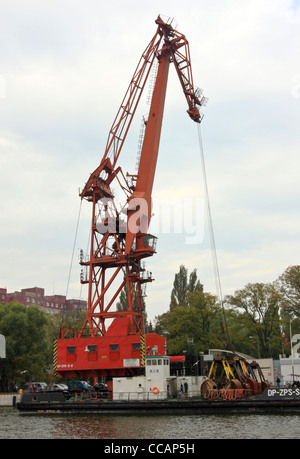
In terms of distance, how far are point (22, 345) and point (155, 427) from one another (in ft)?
114

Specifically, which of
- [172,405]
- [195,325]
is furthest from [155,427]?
[195,325]

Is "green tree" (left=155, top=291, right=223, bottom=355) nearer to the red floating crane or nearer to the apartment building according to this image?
the red floating crane

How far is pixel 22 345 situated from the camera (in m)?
58.4

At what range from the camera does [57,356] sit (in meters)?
40.1

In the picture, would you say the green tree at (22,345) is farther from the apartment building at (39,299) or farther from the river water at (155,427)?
the apartment building at (39,299)

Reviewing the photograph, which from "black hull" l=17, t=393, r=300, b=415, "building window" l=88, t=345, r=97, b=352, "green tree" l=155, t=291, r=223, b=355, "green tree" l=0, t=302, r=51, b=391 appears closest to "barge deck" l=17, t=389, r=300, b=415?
"black hull" l=17, t=393, r=300, b=415

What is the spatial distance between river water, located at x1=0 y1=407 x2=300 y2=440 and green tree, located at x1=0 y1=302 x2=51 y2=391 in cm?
2412

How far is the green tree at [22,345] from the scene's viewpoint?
5725 cm

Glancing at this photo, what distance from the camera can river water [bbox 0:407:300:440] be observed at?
24.0 metres

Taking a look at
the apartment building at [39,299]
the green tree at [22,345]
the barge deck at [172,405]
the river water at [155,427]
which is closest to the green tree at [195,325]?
the green tree at [22,345]

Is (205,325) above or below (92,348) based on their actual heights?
above

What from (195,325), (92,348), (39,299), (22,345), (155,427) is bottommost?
(155,427)

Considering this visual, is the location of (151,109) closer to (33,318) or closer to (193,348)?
(193,348)

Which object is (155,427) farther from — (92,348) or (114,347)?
(92,348)
